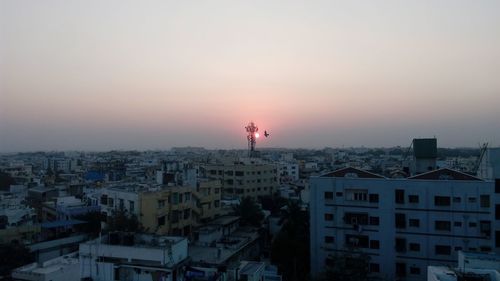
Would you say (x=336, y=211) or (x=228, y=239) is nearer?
(x=336, y=211)

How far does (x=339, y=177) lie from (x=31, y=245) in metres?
14.8

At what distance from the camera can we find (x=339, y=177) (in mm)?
20469

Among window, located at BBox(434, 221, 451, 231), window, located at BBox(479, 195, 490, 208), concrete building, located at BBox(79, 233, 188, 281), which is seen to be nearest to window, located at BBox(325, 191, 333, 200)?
window, located at BBox(434, 221, 451, 231)

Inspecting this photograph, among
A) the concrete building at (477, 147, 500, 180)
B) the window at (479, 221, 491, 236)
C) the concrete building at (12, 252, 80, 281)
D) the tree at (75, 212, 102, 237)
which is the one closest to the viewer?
the concrete building at (12, 252, 80, 281)

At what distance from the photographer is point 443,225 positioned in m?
18.8

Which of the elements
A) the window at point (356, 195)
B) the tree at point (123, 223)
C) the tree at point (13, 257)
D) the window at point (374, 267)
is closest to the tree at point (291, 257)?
the window at point (374, 267)

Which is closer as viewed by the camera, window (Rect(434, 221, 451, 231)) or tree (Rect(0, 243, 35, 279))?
tree (Rect(0, 243, 35, 279))

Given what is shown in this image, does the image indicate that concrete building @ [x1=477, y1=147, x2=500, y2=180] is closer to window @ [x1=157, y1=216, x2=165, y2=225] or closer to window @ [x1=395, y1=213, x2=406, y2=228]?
window @ [x1=395, y1=213, x2=406, y2=228]

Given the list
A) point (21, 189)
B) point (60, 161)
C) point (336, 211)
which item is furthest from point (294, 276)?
point (60, 161)

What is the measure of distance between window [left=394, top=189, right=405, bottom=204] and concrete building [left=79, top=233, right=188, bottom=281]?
1111 centimetres

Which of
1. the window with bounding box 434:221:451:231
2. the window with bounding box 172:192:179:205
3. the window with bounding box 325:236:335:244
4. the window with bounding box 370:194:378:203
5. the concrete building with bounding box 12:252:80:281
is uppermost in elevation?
the window with bounding box 370:194:378:203

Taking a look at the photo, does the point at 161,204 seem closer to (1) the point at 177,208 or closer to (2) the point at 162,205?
(2) the point at 162,205

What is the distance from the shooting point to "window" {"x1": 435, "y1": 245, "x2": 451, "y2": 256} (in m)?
18.6

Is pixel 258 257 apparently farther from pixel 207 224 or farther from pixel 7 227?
A: pixel 7 227
